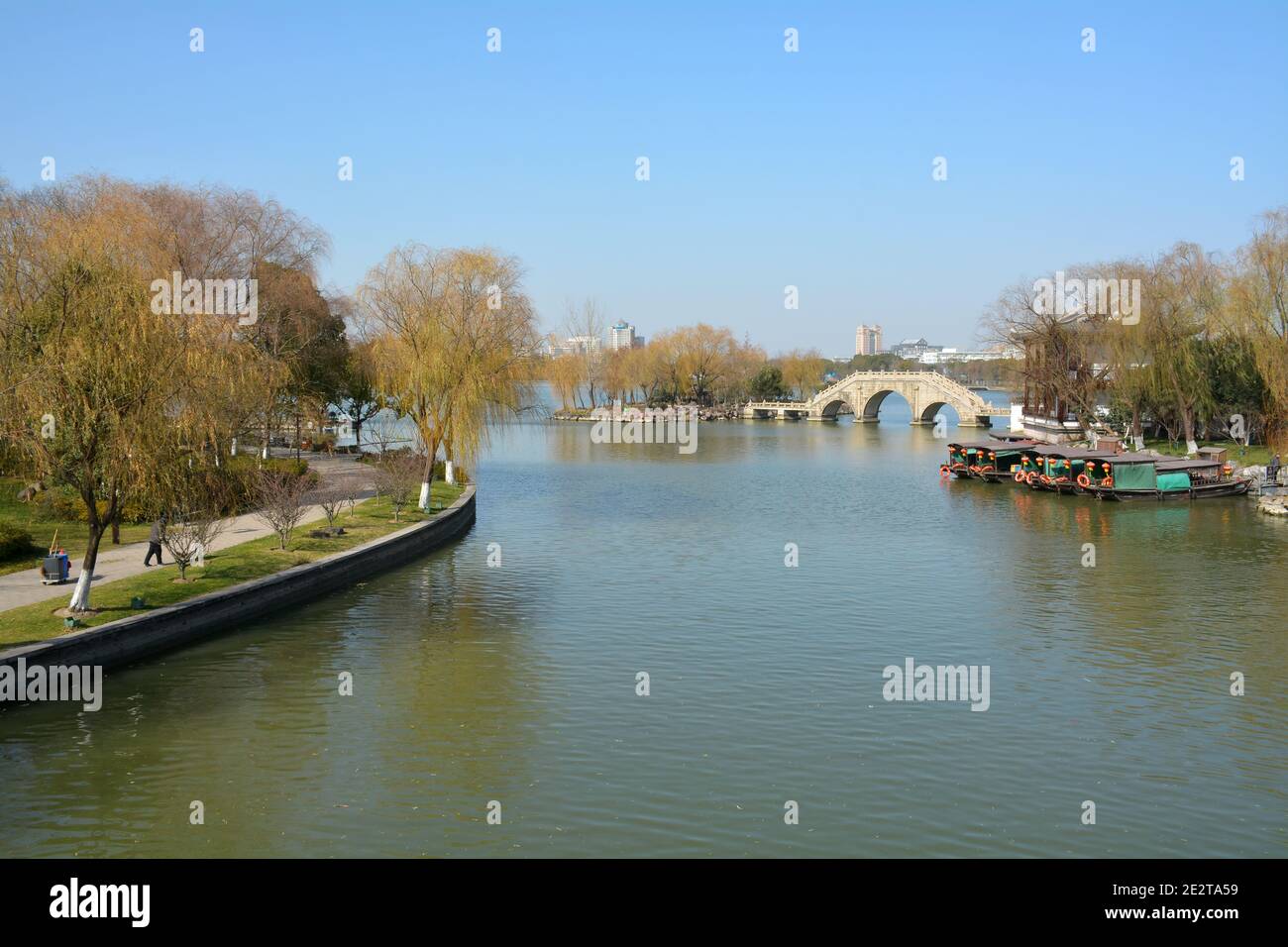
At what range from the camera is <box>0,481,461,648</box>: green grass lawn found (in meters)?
18.4

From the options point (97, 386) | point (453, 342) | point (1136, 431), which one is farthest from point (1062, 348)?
point (97, 386)

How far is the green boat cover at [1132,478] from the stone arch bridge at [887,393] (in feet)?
202

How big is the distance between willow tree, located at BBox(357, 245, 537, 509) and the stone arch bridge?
7534cm

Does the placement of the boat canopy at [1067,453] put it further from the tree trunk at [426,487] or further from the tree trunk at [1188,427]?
the tree trunk at [426,487]

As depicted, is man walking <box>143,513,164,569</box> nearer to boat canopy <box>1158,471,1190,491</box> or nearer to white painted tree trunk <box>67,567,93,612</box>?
white painted tree trunk <box>67,567,93,612</box>

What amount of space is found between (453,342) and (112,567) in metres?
16.9

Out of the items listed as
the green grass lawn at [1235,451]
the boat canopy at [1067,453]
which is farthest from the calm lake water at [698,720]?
the green grass lawn at [1235,451]

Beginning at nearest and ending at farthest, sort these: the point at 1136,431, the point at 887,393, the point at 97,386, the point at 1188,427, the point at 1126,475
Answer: the point at 97,386, the point at 1126,475, the point at 1188,427, the point at 1136,431, the point at 887,393

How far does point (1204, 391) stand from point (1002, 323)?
2086 centimetres

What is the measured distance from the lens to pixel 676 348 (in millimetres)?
125750

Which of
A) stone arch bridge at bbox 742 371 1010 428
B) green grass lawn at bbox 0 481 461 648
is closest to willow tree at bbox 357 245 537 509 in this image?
green grass lawn at bbox 0 481 461 648

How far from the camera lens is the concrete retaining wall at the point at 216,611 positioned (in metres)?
17.7

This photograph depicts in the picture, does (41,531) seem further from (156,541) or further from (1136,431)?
(1136,431)

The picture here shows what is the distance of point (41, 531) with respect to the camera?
2820cm
